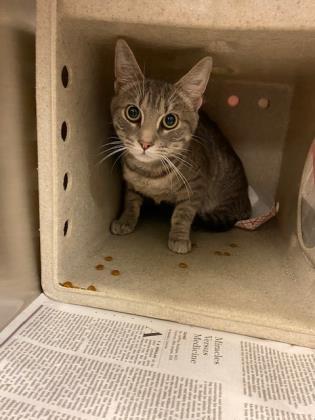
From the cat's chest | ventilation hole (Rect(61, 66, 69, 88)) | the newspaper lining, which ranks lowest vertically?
the newspaper lining

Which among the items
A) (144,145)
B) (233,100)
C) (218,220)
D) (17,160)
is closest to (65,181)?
(17,160)

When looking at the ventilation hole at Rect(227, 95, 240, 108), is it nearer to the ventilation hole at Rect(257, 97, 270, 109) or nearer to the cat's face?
the ventilation hole at Rect(257, 97, 270, 109)

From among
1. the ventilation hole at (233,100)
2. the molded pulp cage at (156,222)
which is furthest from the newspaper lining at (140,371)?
the ventilation hole at (233,100)

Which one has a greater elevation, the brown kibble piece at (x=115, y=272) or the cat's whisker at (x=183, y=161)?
the cat's whisker at (x=183, y=161)

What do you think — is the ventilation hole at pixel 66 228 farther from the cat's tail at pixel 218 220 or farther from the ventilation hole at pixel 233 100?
the ventilation hole at pixel 233 100

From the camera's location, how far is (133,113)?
3.43 ft

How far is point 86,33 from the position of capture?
862mm

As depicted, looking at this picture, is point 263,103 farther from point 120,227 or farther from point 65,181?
point 65,181

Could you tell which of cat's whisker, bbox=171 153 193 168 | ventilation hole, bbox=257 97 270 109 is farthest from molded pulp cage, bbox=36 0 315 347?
cat's whisker, bbox=171 153 193 168

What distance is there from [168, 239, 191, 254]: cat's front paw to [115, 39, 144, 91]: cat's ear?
496 mm

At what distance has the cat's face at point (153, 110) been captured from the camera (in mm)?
1003

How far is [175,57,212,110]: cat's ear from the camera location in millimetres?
966

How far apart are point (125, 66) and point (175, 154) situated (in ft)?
0.94

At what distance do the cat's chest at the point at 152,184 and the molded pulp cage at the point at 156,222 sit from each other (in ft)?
0.26
